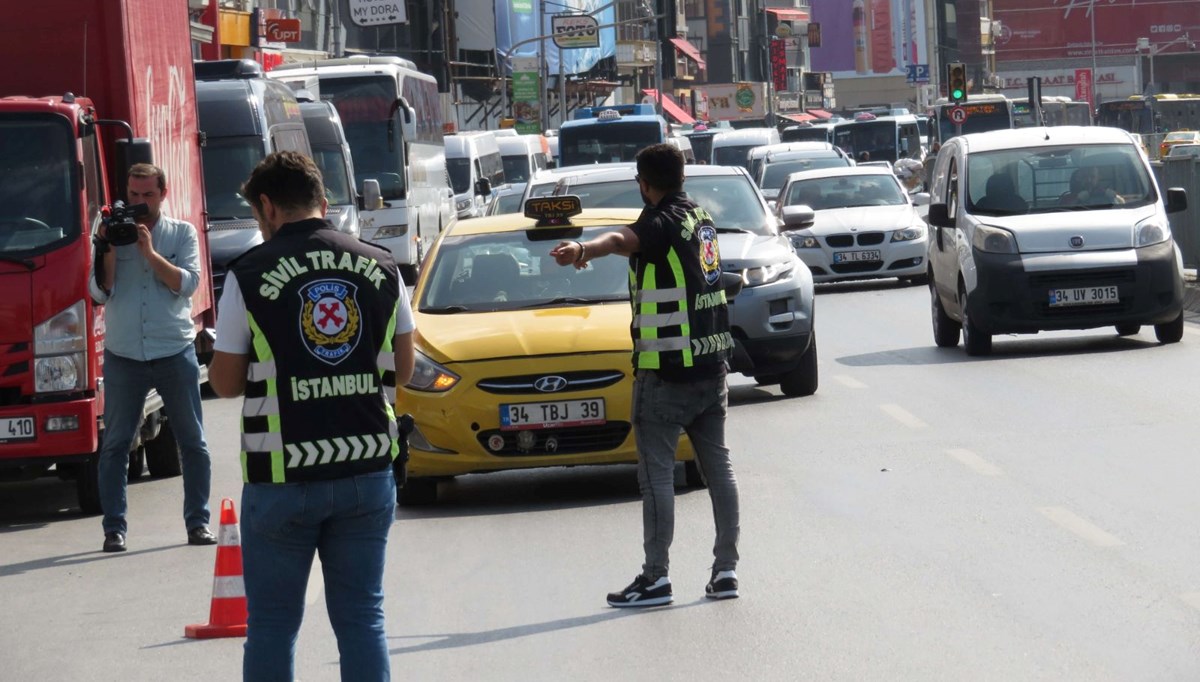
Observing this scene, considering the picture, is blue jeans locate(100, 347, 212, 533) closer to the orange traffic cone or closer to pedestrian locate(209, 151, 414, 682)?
the orange traffic cone

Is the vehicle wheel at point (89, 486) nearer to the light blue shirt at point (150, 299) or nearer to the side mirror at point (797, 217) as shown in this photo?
the light blue shirt at point (150, 299)

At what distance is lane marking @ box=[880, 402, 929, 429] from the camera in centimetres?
1355

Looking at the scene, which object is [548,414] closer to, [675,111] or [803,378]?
[803,378]

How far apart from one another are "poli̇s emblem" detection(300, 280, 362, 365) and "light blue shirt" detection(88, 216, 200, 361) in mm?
4954

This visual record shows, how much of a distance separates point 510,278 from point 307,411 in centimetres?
647

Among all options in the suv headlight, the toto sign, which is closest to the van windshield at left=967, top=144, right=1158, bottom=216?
the suv headlight

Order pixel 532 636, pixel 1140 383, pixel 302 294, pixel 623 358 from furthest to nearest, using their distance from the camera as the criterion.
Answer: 1. pixel 1140 383
2. pixel 623 358
3. pixel 532 636
4. pixel 302 294

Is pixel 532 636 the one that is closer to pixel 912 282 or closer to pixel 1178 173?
pixel 1178 173

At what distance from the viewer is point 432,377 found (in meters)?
11.0

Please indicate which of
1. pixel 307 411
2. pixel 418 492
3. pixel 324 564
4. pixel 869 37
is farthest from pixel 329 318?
pixel 869 37

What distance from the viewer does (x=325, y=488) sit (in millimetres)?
5543

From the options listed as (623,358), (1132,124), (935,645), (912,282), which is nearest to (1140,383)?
(623,358)

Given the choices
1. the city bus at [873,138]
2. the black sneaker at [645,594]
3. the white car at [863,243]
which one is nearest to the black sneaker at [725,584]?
the black sneaker at [645,594]

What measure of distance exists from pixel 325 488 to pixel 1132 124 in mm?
90253
